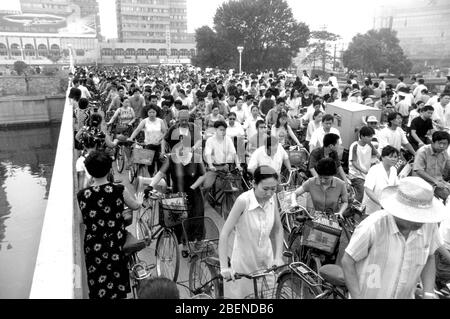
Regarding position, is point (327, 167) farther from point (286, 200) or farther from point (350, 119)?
point (350, 119)

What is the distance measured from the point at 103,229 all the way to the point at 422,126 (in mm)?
7168

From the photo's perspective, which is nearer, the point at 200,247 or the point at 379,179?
→ the point at 200,247

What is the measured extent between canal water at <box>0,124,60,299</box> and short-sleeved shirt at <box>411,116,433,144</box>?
1115cm

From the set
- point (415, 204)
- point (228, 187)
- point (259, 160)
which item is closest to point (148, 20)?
point (228, 187)

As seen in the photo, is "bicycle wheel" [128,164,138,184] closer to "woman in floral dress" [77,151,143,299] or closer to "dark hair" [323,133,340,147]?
"dark hair" [323,133,340,147]

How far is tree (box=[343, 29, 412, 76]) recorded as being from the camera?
40406 mm

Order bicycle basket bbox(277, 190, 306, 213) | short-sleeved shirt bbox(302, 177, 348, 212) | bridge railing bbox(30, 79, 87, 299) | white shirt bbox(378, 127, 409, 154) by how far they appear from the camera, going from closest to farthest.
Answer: bridge railing bbox(30, 79, 87, 299) < short-sleeved shirt bbox(302, 177, 348, 212) < bicycle basket bbox(277, 190, 306, 213) < white shirt bbox(378, 127, 409, 154)

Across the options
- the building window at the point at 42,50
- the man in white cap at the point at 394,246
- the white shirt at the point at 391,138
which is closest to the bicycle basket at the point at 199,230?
the man in white cap at the point at 394,246

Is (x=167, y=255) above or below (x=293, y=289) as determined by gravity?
below

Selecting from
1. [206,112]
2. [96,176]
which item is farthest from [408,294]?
[206,112]

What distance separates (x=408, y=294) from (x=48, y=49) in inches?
4123

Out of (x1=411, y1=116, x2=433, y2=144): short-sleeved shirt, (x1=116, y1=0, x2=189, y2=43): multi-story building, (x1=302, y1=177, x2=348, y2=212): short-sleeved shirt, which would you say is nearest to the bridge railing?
(x1=302, y1=177, x2=348, y2=212): short-sleeved shirt

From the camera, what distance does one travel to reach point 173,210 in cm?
429

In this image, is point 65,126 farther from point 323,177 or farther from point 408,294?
point 408,294
